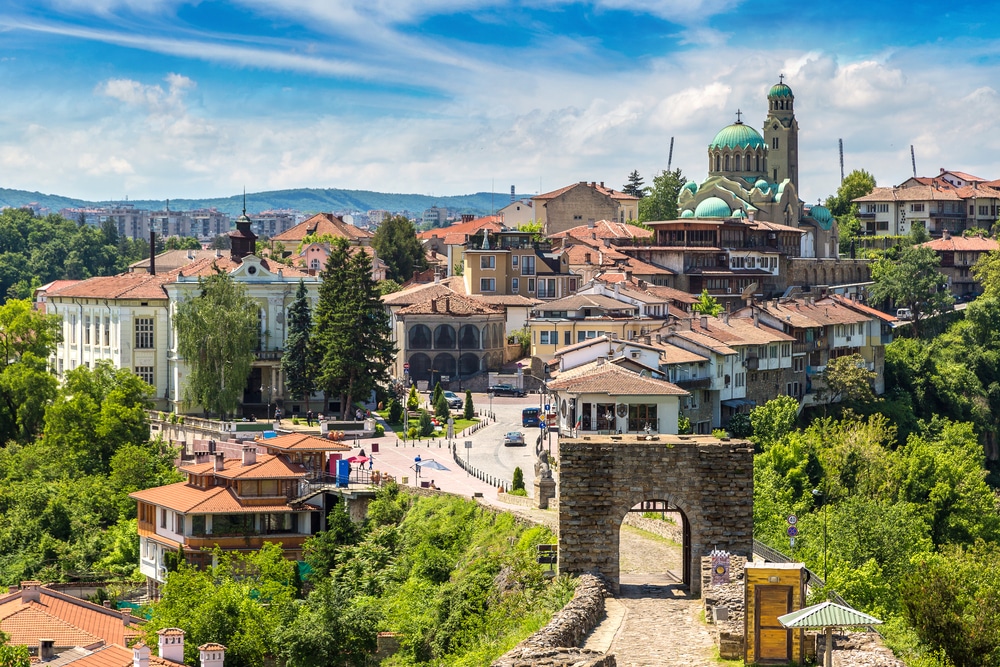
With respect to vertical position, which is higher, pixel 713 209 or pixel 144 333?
pixel 713 209

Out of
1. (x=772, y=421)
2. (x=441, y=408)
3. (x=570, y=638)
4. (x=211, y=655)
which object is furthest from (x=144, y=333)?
(x=570, y=638)

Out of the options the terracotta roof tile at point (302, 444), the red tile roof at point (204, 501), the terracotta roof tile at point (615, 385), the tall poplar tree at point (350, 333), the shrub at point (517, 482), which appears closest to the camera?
the shrub at point (517, 482)

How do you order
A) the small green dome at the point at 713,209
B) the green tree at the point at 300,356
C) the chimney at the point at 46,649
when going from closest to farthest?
the chimney at the point at 46,649
the green tree at the point at 300,356
the small green dome at the point at 713,209

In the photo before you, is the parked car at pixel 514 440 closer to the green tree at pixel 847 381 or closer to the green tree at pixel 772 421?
the green tree at pixel 772 421

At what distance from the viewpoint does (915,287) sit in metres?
101

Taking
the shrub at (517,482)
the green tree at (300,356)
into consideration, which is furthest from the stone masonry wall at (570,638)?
the green tree at (300,356)

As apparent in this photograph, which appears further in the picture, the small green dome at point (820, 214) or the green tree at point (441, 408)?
the small green dome at point (820, 214)

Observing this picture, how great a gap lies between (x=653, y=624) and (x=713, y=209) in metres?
85.1

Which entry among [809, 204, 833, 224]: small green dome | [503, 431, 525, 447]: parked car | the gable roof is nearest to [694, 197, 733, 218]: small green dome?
[809, 204, 833, 224]: small green dome

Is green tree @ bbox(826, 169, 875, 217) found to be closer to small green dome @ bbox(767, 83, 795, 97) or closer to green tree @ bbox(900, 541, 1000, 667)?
small green dome @ bbox(767, 83, 795, 97)

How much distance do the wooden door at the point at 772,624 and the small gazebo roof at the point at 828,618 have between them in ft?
4.61

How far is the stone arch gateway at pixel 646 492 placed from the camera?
26750 mm

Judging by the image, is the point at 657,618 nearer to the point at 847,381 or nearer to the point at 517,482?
the point at 517,482

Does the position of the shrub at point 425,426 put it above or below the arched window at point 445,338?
below
